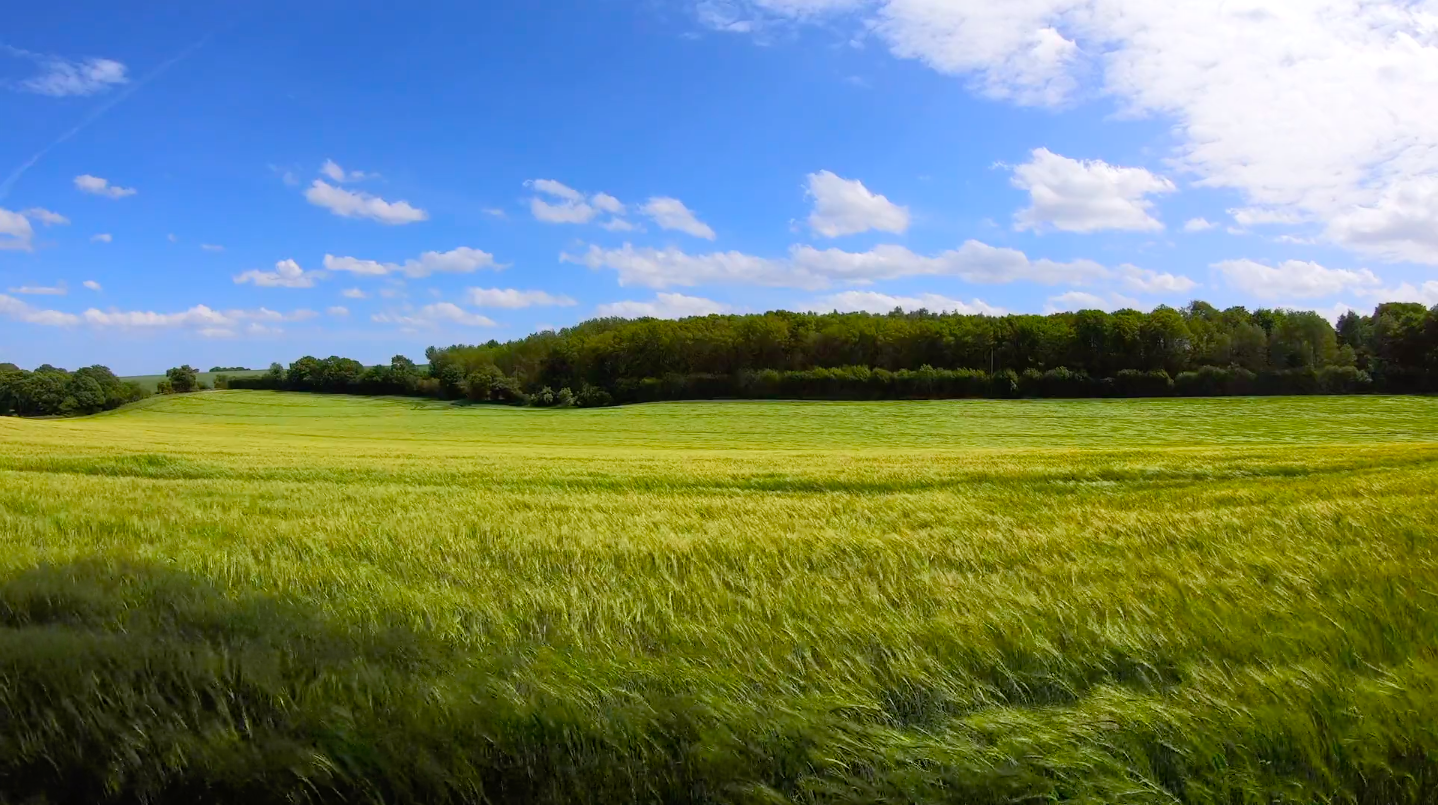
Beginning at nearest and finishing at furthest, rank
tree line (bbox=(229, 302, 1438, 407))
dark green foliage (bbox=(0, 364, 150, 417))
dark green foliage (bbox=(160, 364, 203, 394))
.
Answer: tree line (bbox=(229, 302, 1438, 407)), dark green foliage (bbox=(0, 364, 150, 417)), dark green foliage (bbox=(160, 364, 203, 394))

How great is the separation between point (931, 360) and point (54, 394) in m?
98.5

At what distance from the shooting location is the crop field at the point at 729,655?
2.78 meters

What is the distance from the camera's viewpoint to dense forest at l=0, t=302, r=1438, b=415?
239 ft

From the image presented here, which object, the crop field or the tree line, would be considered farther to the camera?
the tree line

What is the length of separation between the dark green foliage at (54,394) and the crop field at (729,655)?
102 m

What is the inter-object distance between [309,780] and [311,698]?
536 mm

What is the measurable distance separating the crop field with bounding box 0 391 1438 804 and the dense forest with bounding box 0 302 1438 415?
248 feet

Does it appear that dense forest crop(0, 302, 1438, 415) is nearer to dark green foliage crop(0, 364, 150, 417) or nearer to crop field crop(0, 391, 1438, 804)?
→ dark green foliage crop(0, 364, 150, 417)

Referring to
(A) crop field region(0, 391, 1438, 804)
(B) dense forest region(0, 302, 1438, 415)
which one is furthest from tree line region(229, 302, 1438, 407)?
(A) crop field region(0, 391, 1438, 804)

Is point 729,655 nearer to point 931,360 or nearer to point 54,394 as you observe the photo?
point 931,360

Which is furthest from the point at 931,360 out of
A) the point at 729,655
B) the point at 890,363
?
the point at 729,655

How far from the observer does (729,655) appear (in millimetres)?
3662

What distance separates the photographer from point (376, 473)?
543 inches

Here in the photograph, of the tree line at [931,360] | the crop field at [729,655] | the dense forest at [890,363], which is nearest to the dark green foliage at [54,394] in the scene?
the dense forest at [890,363]
